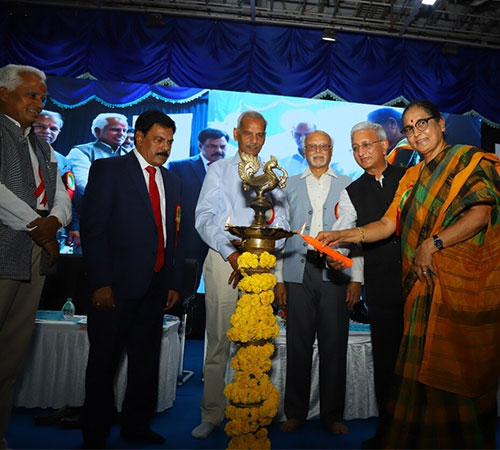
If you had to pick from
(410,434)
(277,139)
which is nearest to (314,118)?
(277,139)

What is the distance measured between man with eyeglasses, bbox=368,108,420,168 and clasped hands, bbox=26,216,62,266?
6224 mm

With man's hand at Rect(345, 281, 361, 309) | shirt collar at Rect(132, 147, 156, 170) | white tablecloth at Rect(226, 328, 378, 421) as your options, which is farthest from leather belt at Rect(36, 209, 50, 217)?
man's hand at Rect(345, 281, 361, 309)

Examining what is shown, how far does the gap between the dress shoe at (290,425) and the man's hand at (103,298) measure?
5.00 feet

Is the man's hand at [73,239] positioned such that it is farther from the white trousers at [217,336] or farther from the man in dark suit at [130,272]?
the white trousers at [217,336]

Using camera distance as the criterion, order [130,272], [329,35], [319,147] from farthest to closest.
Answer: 1. [329,35]
2. [319,147]
3. [130,272]

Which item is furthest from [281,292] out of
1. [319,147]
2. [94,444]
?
[94,444]

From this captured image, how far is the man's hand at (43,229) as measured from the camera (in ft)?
7.06

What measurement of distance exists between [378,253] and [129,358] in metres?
1.83

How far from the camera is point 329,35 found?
25.1 ft

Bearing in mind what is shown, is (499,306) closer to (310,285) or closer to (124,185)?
(310,285)

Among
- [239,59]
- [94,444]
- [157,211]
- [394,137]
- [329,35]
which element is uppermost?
[329,35]

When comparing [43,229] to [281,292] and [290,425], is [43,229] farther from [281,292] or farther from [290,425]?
[290,425]

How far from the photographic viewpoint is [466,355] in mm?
1928

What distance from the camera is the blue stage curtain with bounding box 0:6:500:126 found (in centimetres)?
744
